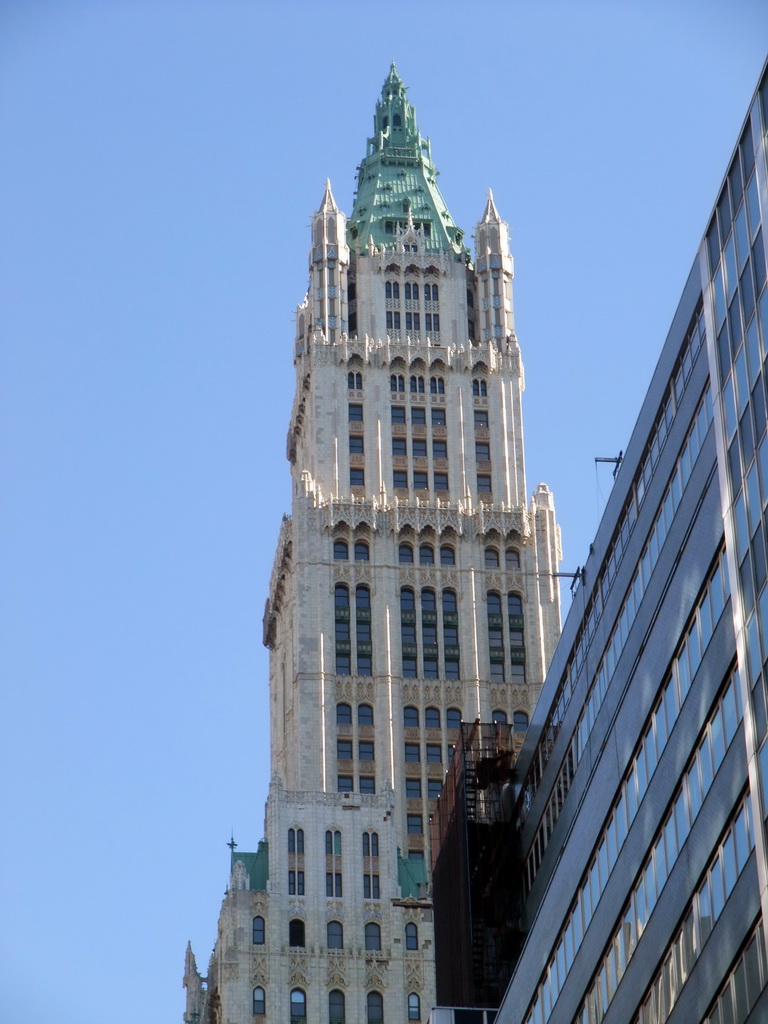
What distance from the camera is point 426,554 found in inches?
6225

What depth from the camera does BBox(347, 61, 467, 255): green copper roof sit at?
176 m

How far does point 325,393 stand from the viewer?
540 ft

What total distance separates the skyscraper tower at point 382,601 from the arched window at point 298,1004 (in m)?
0.15

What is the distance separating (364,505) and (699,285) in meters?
90.0

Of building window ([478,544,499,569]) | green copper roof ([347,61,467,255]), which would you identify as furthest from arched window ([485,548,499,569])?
green copper roof ([347,61,467,255])

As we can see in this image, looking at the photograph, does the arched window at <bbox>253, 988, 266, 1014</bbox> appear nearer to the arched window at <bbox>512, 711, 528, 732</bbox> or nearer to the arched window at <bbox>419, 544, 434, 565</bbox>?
the arched window at <bbox>512, 711, 528, 732</bbox>

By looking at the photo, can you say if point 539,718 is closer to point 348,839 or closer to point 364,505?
point 348,839

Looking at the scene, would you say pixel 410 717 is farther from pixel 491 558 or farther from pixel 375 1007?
pixel 375 1007

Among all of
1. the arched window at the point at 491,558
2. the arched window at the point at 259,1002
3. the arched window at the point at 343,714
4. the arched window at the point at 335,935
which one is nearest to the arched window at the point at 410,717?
the arched window at the point at 343,714

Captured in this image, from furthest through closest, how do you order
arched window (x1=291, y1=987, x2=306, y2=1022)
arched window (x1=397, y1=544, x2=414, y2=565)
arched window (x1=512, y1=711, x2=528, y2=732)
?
arched window (x1=397, y1=544, x2=414, y2=565) → arched window (x1=512, y1=711, x2=528, y2=732) → arched window (x1=291, y1=987, x2=306, y2=1022)

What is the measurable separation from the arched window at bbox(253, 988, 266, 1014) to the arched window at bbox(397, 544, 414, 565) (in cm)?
3493

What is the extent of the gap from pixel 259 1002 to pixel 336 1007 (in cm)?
429

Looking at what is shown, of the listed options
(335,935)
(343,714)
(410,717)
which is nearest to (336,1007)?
(335,935)

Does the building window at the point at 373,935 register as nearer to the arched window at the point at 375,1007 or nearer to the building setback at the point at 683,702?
the arched window at the point at 375,1007
